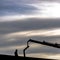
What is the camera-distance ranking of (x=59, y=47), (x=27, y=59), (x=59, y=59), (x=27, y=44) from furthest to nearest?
(x=59, y=47) → (x=27, y=44) → (x=59, y=59) → (x=27, y=59)

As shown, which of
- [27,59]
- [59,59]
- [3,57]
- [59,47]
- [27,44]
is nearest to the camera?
[3,57]

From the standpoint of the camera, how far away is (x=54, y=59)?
53.0 meters

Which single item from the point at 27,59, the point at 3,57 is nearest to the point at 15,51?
the point at 27,59

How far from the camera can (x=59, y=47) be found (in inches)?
2347

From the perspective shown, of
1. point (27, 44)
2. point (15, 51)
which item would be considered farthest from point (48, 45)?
point (15, 51)

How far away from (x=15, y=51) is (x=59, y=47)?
1236 cm

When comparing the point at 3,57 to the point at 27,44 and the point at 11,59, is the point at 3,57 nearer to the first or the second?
the point at 11,59

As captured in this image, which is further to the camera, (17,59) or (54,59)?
(54,59)

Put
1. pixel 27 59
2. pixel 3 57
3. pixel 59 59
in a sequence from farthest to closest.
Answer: pixel 59 59
pixel 27 59
pixel 3 57

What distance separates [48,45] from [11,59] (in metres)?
19.1

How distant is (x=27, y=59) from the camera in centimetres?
4547

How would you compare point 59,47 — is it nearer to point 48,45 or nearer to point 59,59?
point 48,45

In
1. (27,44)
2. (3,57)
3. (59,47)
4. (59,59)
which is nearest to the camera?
(3,57)

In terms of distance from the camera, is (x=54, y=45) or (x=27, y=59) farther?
(x=54, y=45)
